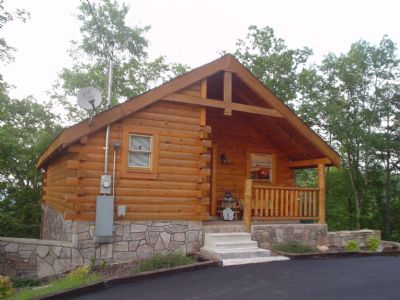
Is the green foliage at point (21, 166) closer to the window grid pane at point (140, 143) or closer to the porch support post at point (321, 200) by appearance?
the window grid pane at point (140, 143)

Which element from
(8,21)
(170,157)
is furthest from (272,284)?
(8,21)

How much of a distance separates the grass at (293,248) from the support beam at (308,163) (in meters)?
2.66

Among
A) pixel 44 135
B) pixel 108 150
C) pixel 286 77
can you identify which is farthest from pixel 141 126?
pixel 286 77

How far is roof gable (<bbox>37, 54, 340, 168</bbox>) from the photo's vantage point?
23.9 feet

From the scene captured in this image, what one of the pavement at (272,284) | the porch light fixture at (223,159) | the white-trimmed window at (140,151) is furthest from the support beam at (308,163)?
the white-trimmed window at (140,151)

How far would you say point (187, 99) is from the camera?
8500 mm

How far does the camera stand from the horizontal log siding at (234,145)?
36.6 ft

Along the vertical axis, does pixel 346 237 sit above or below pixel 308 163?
below

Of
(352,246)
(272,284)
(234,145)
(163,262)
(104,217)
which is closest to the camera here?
(272,284)

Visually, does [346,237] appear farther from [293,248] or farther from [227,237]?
[227,237]

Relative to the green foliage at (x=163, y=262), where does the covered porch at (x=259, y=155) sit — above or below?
above

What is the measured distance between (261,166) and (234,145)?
49.3 inches

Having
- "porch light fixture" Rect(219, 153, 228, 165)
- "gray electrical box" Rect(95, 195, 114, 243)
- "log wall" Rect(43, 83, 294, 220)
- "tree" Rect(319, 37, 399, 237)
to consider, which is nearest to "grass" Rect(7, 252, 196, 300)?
"gray electrical box" Rect(95, 195, 114, 243)

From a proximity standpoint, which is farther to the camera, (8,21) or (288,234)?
(8,21)
